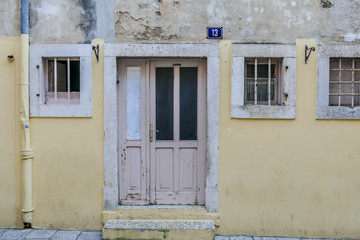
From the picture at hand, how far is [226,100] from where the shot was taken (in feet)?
16.1

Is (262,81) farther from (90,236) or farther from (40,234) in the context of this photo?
(40,234)

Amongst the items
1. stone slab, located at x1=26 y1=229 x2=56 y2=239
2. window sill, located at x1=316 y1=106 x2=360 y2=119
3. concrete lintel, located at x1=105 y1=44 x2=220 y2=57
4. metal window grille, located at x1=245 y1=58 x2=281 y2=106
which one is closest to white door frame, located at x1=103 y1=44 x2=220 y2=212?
concrete lintel, located at x1=105 y1=44 x2=220 y2=57

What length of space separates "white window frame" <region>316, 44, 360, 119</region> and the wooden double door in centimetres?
171

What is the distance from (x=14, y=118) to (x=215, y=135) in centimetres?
307

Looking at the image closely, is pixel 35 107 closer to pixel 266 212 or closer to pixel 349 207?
pixel 266 212

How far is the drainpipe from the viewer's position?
4.89 metres

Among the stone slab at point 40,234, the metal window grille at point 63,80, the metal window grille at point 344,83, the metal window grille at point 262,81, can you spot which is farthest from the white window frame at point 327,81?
the stone slab at point 40,234

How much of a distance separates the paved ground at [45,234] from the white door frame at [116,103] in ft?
1.53

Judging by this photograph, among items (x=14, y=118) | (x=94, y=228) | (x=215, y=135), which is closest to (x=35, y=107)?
(x=14, y=118)

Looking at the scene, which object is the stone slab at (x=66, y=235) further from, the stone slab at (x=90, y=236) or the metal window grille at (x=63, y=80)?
the metal window grille at (x=63, y=80)

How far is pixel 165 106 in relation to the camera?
204 inches

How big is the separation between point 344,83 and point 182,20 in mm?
2608

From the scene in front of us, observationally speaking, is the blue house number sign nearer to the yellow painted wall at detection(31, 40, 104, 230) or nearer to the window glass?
the window glass

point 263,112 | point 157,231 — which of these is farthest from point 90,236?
point 263,112
